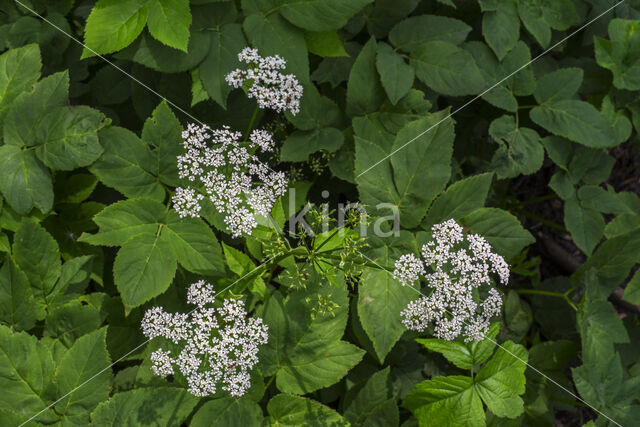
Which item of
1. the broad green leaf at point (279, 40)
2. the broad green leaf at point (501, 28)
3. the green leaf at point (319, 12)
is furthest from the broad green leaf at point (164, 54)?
the broad green leaf at point (501, 28)

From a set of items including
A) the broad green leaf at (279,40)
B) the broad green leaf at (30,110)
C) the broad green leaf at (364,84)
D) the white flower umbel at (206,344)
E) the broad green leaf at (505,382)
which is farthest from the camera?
the broad green leaf at (364,84)

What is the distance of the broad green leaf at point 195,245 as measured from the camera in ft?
8.52

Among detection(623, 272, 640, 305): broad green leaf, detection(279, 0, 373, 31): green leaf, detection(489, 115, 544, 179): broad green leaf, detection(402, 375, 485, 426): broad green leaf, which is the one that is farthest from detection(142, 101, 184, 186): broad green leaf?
detection(623, 272, 640, 305): broad green leaf

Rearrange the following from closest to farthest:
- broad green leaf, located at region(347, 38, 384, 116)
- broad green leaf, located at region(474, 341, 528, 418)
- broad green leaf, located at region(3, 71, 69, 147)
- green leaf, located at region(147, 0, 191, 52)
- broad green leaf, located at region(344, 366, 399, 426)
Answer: broad green leaf, located at region(474, 341, 528, 418) → green leaf, located at region(147, 0, 191, 52) → broad green leaf, located at region(3, 71, 69, 147) → broad green leaf, located at region(344, 366, 399, 426) → broad green leaf, located at region(347, 38, 384, 116)

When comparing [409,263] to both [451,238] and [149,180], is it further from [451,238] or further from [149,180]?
[149,180]

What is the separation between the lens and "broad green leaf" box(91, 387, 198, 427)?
7.83 feet

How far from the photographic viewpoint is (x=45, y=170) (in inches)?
106

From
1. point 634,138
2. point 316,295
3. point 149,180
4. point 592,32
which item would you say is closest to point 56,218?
point 149,180

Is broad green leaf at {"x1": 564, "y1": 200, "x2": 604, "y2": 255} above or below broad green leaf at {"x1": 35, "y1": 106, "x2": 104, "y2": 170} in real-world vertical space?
below

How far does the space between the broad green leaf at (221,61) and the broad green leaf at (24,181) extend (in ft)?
3.29

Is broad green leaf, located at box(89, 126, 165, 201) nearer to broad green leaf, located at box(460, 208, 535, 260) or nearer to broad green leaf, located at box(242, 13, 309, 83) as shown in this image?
broad green leaf, located at box(242, 13, 309, 83)

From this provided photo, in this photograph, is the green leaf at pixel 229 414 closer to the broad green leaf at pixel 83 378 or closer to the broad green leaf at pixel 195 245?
the broad green leaf at pixel 83 378

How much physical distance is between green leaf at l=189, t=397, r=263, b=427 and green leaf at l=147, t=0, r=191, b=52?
5.96 ft

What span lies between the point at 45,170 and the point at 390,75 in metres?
2.03
